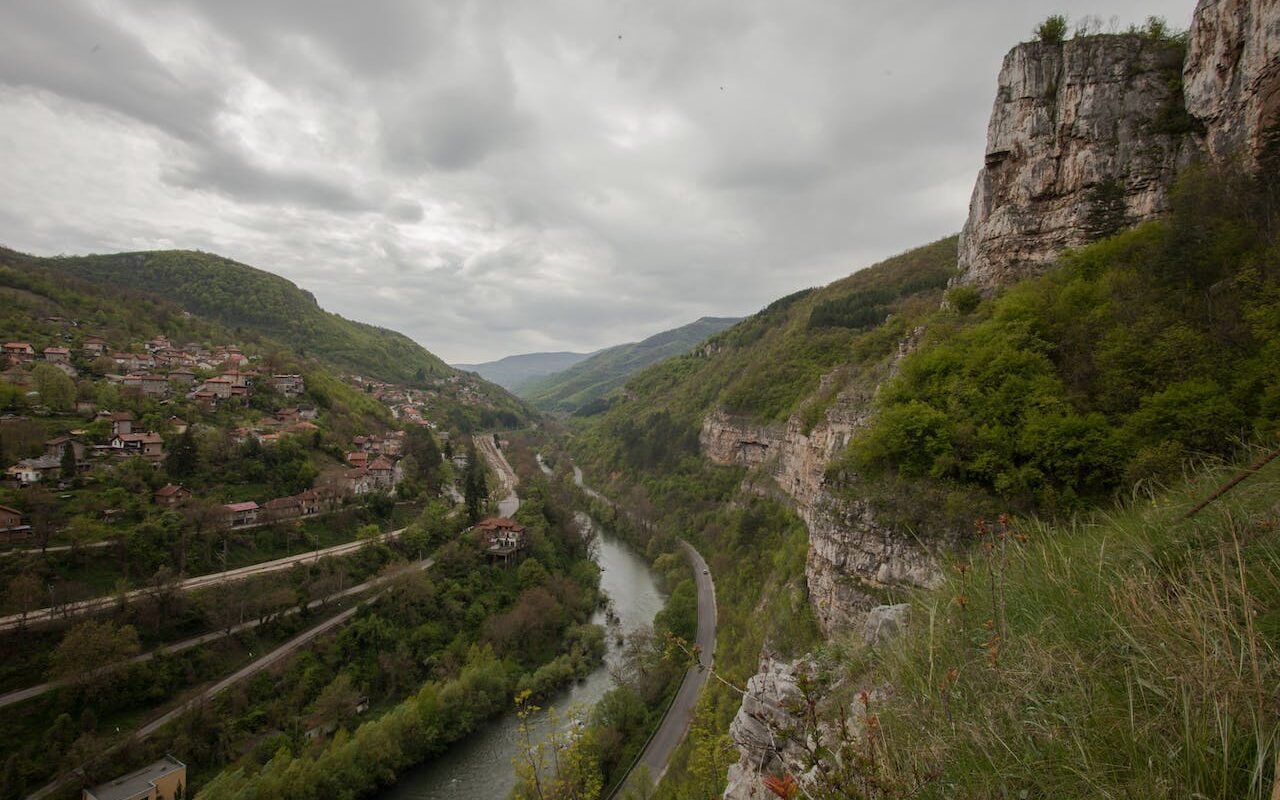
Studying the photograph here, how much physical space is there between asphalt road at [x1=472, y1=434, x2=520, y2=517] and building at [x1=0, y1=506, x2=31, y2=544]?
74.0ft

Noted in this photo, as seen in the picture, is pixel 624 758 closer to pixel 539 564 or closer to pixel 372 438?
pixel 539 564

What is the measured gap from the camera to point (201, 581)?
21.0m

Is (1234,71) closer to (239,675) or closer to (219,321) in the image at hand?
(239,675)

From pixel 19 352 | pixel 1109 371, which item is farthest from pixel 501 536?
pixel 19 352

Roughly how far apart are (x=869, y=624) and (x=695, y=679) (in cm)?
1708

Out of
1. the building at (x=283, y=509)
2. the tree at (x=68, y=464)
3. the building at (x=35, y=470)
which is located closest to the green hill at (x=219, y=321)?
the building at (x=35, y=470)

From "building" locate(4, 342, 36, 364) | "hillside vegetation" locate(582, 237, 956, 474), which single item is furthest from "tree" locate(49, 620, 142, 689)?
"building" locate(4, 342, 36, 364)

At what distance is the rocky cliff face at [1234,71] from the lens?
35.5 feet

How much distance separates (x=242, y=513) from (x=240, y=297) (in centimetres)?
7242

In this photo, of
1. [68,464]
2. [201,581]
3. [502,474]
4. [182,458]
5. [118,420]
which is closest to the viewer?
[201,581]

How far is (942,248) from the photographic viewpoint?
52.7 m

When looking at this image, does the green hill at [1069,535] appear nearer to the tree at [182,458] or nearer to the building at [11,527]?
the building at [11,527]

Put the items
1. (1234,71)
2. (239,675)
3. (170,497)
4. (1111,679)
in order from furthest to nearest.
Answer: (170,497) < (239,675) < (1234,71) < (1111,679)

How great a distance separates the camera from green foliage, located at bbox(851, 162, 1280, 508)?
877cm
